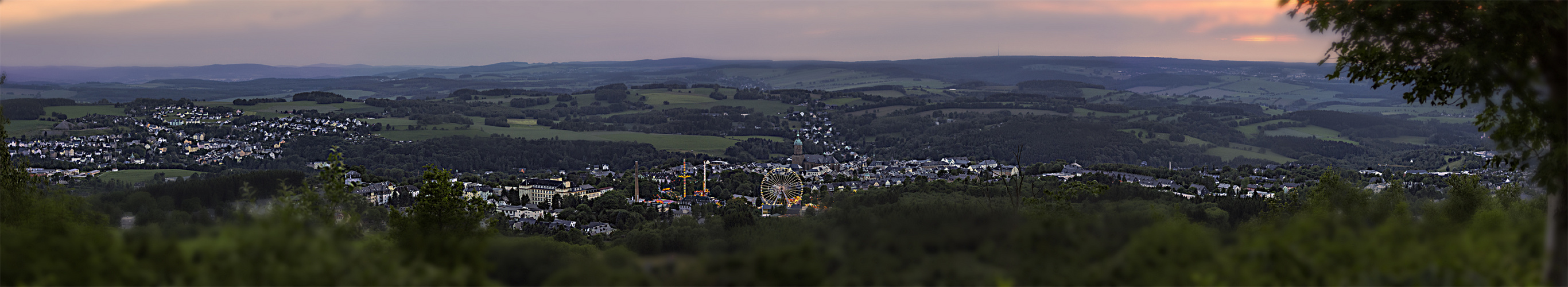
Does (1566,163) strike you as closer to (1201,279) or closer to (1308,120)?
(1201,279)

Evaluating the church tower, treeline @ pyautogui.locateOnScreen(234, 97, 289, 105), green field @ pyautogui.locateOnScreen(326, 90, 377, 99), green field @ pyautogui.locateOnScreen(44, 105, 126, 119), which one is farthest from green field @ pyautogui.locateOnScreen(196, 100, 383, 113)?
the church tower

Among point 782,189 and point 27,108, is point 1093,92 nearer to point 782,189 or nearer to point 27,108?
point 782,189

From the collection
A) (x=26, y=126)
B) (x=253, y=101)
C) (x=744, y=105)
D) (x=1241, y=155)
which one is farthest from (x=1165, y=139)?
(x=26, y=126)

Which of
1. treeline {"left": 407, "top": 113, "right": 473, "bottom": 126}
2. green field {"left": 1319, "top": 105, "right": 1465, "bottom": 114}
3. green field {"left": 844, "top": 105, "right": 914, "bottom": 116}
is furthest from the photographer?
green field {"left": 844, "top": 105, "right": 914, "bottom": 116}

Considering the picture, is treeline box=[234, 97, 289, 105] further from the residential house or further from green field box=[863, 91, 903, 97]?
green field box=[863, 91, 903, 97]

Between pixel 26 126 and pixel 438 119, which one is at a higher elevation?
pixel 26 126
